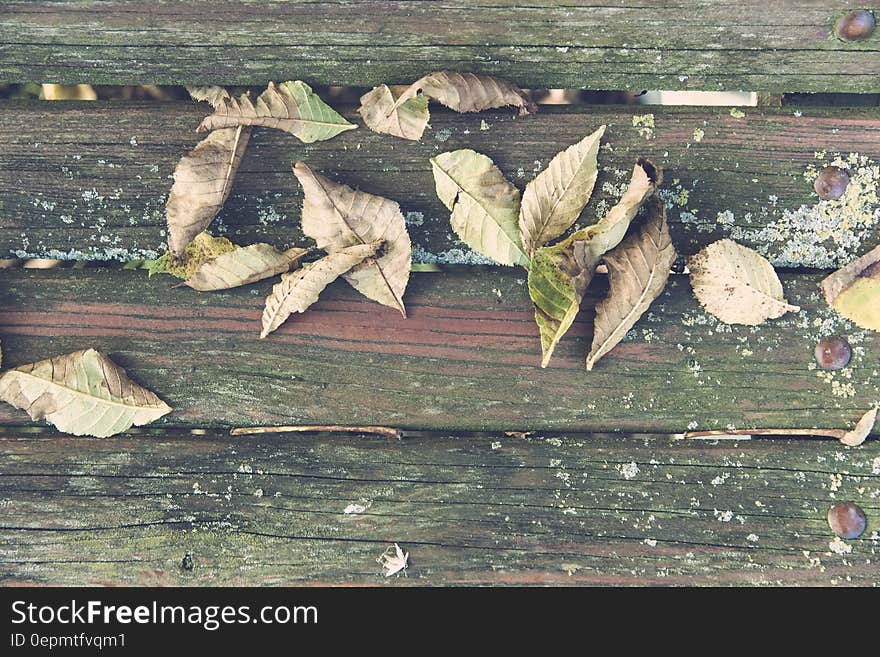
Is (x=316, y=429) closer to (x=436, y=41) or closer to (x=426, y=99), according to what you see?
(x=426, y=99)

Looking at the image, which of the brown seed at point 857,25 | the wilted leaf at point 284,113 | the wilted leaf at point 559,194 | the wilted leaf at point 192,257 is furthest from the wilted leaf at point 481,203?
the brown seed at point 857,25

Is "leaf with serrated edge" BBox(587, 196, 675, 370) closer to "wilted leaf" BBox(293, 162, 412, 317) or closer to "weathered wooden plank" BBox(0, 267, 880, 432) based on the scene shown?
"weathered wooden plank" BBox(0, 267, 880, 432)

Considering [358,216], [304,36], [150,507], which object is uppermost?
[304,36]

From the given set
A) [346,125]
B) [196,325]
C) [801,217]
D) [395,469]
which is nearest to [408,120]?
[346,125]

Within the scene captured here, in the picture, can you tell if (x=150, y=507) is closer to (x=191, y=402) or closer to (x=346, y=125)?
(x=191, y=402)

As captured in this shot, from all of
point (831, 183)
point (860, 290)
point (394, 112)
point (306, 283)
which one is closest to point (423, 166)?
point (394, 112)
